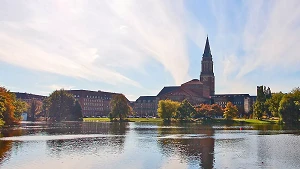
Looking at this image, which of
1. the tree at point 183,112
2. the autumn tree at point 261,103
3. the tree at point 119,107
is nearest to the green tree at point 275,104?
the autumn tree at point 261,103

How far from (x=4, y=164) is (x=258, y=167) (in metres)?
20.5

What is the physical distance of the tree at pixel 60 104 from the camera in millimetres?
152375

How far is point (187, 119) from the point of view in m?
142

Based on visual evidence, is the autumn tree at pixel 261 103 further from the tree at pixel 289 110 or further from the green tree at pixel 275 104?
the tree at pixel 289 110

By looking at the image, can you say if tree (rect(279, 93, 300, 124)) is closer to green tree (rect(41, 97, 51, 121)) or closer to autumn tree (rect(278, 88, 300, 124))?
autumn tree (rect(278, 88, 300, 124))

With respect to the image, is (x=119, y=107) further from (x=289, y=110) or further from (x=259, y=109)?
(x=289, y=110)

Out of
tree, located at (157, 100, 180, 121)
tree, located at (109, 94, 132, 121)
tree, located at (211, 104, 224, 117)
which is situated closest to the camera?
tree, located at (109, 94, 132, 121)

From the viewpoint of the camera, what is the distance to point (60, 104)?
501 ft

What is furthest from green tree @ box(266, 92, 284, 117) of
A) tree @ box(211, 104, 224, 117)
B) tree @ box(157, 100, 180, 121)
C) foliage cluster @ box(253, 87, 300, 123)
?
tree @ box(211, 104, 224, 117)

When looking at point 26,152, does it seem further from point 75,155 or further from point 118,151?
point 118,151

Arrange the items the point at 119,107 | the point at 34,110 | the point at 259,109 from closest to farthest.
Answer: the point at 259,109, the point at 119,107, the point at 34,110

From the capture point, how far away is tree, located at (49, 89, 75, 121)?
152375mm

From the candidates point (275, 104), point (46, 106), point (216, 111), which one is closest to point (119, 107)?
point (46, 106)

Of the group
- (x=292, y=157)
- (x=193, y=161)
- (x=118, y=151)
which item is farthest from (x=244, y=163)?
(x=118, y=151)
